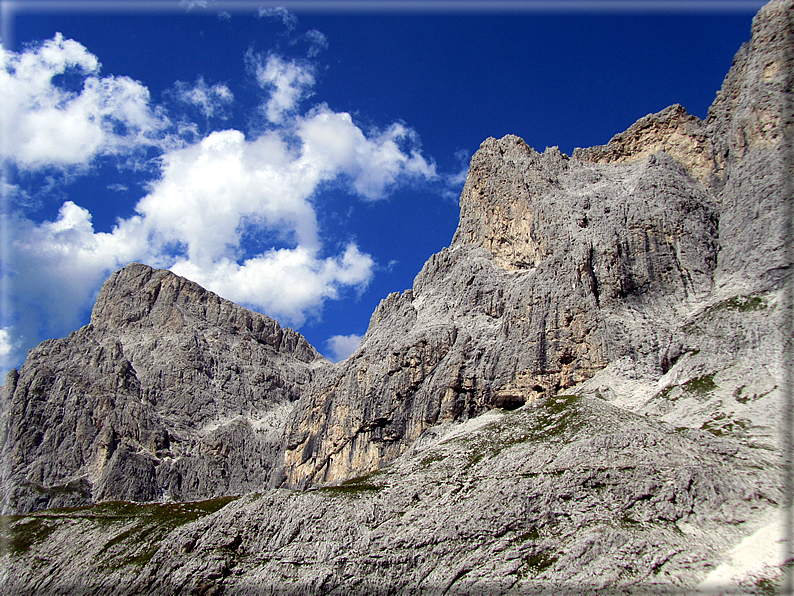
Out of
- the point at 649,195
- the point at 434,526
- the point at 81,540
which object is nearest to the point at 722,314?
the point at 649,195

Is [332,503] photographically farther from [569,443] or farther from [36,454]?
[36,454]

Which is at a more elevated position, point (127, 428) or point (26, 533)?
point (127, 428)

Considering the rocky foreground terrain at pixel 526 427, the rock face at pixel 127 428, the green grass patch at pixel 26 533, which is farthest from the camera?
the rock face at pixel 127 428

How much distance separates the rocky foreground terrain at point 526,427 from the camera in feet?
180

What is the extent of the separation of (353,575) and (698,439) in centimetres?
3816

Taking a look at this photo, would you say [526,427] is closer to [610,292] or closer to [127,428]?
[610,292]

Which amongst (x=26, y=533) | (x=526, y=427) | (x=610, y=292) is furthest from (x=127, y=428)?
(x=610, y=292)

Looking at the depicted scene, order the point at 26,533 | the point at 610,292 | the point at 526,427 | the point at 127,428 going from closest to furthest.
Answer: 1. the point at 526,427
2. the point at 610,292
3. the point at 26,533
4. the point at 127,428

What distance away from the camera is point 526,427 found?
265 feet

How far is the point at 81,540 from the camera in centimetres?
9469

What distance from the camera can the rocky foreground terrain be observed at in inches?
2158

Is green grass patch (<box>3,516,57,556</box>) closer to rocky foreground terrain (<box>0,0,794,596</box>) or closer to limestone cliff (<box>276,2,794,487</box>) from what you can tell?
rocky foreground terrain (<box>0,0,794,596</box>)

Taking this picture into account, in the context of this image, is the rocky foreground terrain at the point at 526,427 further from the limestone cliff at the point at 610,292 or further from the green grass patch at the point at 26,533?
the green grass patch at the point at 26,533

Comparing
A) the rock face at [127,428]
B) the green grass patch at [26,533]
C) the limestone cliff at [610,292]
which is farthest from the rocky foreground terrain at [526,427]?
the rock face at [127,428]
